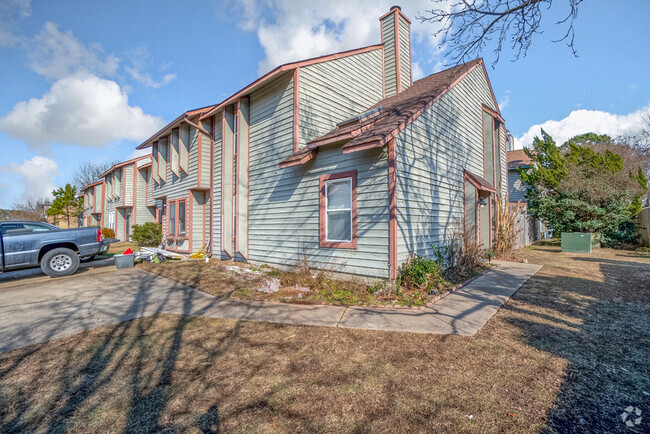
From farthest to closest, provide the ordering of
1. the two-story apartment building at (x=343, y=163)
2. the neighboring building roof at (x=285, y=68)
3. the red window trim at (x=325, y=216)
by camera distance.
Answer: the neighboring building roof at (x=285, y=68)
the red window trim at (x=325, y=216)
the two-story apartment building at (x=343, y=163)

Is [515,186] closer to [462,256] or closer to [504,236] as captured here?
[504,236]

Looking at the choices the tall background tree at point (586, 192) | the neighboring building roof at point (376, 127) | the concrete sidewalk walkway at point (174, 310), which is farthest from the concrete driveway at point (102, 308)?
the tall background tree at point (586, 192)

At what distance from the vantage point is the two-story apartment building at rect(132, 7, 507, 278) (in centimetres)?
624

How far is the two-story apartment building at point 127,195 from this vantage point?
18562mm

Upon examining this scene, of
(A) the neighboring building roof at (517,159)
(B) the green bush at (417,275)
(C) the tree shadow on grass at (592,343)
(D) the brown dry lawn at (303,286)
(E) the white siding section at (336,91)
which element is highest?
(A) the neighboring building roof at (517,159)

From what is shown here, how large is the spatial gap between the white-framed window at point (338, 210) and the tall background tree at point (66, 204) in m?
36.5

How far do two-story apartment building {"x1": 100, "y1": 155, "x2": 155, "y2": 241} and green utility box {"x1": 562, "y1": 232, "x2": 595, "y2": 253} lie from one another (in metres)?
23.3

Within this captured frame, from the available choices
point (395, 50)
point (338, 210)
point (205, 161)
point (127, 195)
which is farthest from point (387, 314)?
point (127, 195)

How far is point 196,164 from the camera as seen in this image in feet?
38.3

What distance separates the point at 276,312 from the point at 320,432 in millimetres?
2877

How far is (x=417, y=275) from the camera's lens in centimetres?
585

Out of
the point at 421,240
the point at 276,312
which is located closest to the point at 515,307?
the point at 421,240

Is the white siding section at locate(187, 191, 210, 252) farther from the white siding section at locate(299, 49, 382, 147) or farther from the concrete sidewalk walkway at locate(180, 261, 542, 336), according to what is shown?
the concrete sidewalk walkway at locate(180, 261, 542, 336)

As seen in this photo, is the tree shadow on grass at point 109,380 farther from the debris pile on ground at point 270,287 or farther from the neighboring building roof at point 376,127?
the neighboring building roof at point 376,127
